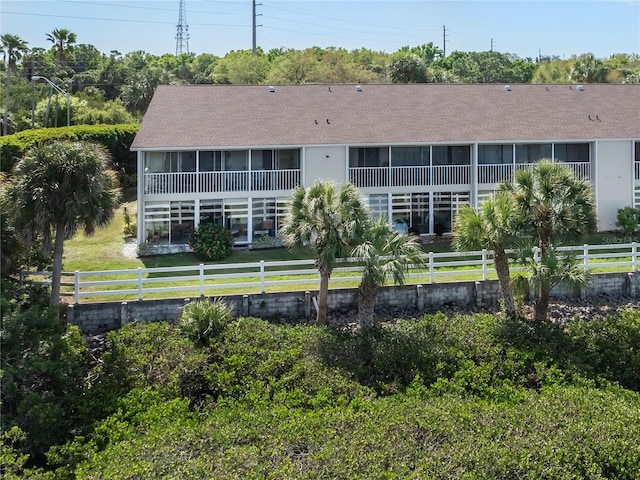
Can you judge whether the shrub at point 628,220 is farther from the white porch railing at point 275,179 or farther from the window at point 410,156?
the white porch railing at point 275,179

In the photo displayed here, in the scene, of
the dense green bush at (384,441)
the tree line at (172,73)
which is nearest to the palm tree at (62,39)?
the tree line at (172,73)

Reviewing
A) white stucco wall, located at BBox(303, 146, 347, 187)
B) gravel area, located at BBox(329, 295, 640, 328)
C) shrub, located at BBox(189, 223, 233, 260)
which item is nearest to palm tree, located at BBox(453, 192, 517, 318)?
gravel area, located at BBox(329, 295, 640, 328)

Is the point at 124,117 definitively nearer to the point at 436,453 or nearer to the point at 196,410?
the point at 196,410

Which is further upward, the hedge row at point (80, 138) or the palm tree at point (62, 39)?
the palm tree at point (62, 39)

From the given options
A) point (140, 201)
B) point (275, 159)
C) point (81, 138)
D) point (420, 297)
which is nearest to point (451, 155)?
point (275, 159)

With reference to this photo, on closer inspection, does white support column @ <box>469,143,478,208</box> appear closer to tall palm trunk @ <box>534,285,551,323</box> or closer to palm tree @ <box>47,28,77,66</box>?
tall palm trunk @ <box>534,285,551,323</box>
